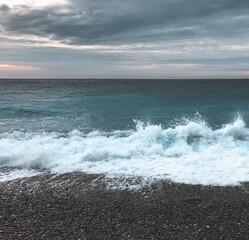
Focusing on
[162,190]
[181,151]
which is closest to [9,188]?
[162,190]

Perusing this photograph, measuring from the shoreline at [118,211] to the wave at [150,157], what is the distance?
0.76 metres

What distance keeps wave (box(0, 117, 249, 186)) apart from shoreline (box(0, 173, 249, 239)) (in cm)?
76

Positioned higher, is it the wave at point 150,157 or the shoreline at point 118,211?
the wave at point 150,157

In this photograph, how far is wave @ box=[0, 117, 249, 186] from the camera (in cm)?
738

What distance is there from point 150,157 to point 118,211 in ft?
12.6

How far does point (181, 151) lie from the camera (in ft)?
31.5

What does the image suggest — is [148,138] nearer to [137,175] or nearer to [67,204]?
[137,175]

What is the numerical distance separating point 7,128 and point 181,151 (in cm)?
1064

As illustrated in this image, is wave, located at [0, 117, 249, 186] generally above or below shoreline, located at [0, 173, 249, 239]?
above

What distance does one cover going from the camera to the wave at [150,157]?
24.2ft

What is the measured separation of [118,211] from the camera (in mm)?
5285

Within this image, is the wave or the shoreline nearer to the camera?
the shoreline

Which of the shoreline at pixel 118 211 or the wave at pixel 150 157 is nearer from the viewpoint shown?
the shoreline at pixel 118 211

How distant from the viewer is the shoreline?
451 centimetres
